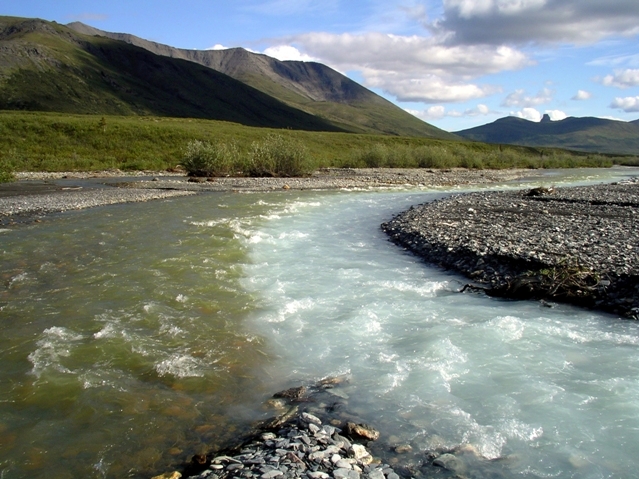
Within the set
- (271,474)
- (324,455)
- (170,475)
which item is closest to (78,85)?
(170,475)

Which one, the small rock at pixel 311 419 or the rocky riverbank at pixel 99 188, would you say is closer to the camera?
the small rock at pixel 311 419

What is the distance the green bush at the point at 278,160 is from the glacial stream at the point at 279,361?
123 feet

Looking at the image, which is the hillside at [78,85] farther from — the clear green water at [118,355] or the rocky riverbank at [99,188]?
the clear green water at [118,355]

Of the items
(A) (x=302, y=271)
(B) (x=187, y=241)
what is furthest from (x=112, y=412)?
(B) (x=187, y=241)

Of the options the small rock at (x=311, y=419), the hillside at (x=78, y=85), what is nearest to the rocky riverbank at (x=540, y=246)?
the small rock at (x=311, y=419)

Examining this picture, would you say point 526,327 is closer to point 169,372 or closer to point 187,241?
point 169,372

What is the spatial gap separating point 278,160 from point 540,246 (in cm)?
4168

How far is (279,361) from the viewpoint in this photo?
29.2ft

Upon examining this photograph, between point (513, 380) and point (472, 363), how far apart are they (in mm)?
778

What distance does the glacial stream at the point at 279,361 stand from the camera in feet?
20.3

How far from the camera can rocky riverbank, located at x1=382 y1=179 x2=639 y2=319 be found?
11266mm

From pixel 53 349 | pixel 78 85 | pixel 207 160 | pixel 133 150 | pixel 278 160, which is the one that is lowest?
pixel 53 349

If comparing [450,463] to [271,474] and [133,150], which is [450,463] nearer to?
[271,474]

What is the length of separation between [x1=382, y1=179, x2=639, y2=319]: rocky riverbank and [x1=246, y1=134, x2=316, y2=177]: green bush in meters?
29.9
